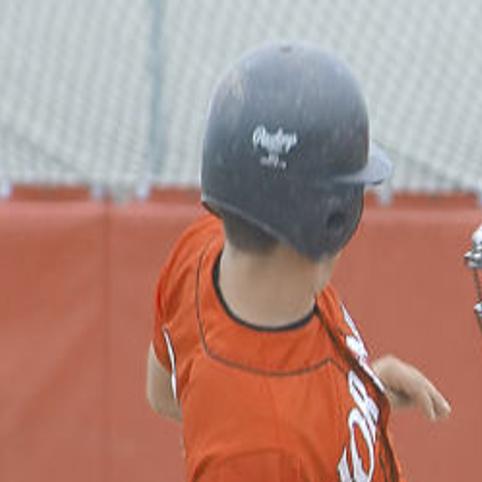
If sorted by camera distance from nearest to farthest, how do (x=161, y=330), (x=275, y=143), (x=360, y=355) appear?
(x=275, y=143) → (x=360, y=355) → (x=161, y=330)

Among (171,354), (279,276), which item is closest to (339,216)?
(279,276)

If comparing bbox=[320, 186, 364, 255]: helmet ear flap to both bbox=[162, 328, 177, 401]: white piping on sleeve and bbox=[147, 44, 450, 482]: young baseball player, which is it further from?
bbox=[162, 328, 177, 401]: white piping on sleeve

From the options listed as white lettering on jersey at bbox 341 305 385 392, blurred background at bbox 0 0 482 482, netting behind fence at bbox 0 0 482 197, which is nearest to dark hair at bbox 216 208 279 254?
white lettering on jersey at bbox 341 305 385 392

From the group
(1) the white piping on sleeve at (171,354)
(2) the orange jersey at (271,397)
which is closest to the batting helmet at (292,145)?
(2) the orange jersey at (271,397)

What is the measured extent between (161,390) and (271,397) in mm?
583

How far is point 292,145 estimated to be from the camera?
212 cm

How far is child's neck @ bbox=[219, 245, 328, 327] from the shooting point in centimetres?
219

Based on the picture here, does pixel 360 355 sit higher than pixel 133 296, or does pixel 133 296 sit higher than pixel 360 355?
pixel 360 355

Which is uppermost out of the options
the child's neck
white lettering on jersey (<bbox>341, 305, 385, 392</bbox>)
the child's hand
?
the child's neck

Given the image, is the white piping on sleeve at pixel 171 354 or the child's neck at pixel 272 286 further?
the white piping on sleeve at pixel 171 354

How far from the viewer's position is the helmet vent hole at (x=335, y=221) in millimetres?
2176

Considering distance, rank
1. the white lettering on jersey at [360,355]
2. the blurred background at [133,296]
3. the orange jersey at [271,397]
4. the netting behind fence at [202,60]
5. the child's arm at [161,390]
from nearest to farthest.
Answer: the orange jersey at [271,397] < the white lettering on jersey at [360,355] < the child's arm at [161,390] < the blurred background at [133,296] < the netting behind fence at [202,60]

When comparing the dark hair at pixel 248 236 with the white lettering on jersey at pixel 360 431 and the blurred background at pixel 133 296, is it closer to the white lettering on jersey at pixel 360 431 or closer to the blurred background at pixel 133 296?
the white lettering on jersey at pixel 360 431

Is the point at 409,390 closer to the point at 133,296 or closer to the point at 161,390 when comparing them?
the point at 161,390
